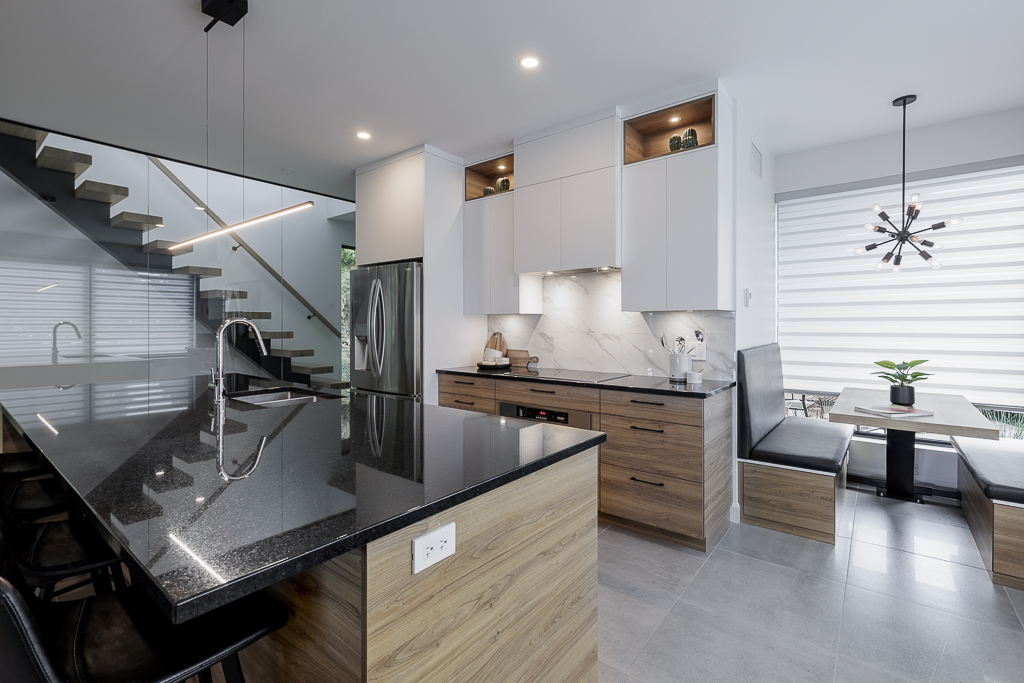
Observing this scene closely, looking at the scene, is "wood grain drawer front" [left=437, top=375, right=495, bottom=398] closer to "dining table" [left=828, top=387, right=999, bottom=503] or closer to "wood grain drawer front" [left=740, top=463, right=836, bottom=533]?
"wood grain drawer front" [left=740, top=463, right=836, bottom=533]

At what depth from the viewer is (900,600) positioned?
2303 millimetres

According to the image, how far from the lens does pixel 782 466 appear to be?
3027 mm

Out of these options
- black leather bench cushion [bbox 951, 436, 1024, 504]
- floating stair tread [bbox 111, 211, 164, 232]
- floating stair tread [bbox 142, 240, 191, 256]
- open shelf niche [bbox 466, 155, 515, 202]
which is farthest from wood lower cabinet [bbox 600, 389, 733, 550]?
floating stair tread [bbox 111, 211, 164, 232]

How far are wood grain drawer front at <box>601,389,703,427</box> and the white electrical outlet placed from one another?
2.00 meters

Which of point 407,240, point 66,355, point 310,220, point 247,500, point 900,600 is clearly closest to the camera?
point 247,500

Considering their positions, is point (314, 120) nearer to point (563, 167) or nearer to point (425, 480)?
point (563, 167)

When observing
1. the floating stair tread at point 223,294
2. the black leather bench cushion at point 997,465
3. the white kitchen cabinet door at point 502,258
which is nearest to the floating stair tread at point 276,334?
the floating stair tread at point 223,294

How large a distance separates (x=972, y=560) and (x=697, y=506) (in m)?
1.46

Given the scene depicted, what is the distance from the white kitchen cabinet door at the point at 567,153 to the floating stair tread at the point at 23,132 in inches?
140

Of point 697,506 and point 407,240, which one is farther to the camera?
point 407,240

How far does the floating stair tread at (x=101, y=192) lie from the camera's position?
3.89 meters

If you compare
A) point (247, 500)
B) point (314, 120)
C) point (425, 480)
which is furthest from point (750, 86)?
point (247, 500)

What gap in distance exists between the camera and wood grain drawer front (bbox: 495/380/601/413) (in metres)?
3.15

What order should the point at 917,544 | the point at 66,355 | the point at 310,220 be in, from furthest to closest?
1. the point at 310,220
2. the point at 66,355
3. the point at 917,544
